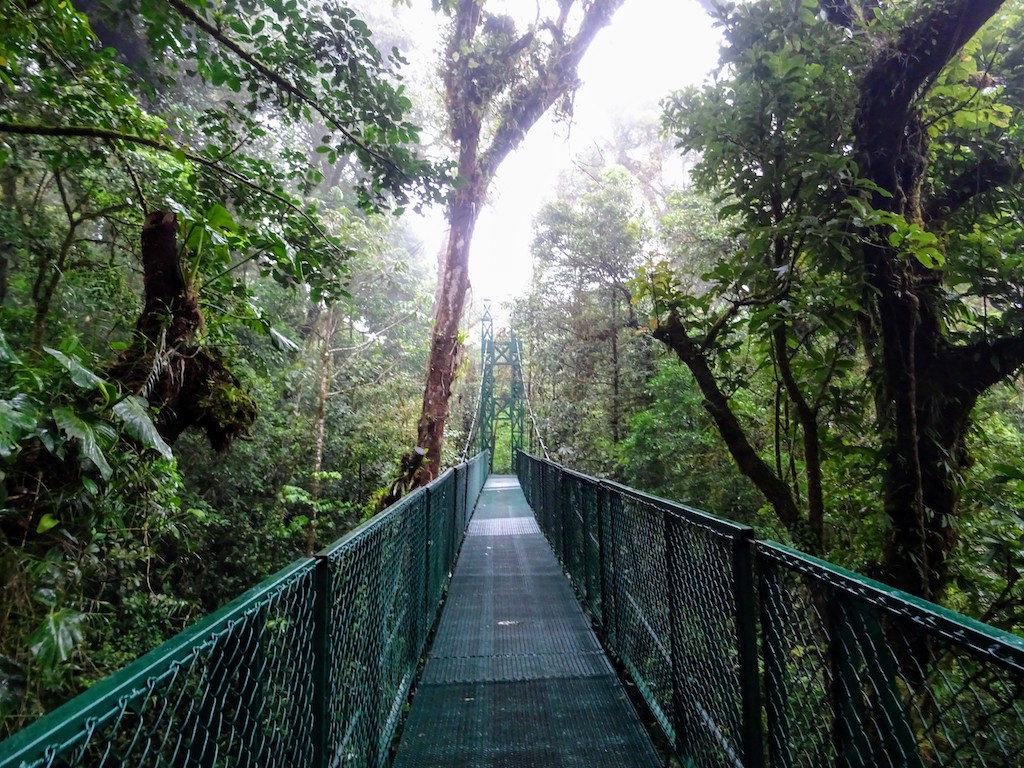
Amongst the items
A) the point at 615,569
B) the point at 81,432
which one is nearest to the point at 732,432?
the point at 615,569

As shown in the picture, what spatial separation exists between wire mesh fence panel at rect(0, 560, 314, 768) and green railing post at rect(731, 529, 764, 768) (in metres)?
1.01

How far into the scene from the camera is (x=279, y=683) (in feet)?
3.85

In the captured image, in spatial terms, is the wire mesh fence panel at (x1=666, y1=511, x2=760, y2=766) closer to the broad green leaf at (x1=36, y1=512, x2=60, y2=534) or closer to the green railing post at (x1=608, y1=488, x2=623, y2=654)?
the green railing post at (x1=608, y1=488, x2=623, y2=654)

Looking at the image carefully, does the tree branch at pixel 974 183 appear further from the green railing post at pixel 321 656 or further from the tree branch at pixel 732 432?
the green railing post at pixel 321 656

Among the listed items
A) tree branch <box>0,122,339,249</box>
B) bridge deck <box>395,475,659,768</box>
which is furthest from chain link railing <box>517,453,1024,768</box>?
tree branch <box>0,122,339,249</box>

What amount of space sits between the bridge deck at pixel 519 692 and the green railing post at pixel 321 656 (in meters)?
0.72

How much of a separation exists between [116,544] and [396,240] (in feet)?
55.8

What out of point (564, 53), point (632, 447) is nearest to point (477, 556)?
point (632, 447)

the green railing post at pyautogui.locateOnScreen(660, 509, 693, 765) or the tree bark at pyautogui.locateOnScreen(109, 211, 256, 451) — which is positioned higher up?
the tree bark at pyautogui.locateOnScreen(109, 211, 256, 451)

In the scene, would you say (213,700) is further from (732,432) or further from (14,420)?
(732,432)

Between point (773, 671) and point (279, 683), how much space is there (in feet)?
3.61

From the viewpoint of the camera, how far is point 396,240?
18703 millimetres

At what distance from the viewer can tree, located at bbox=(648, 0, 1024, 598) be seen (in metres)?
2.33

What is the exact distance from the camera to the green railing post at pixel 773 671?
3.94ft
